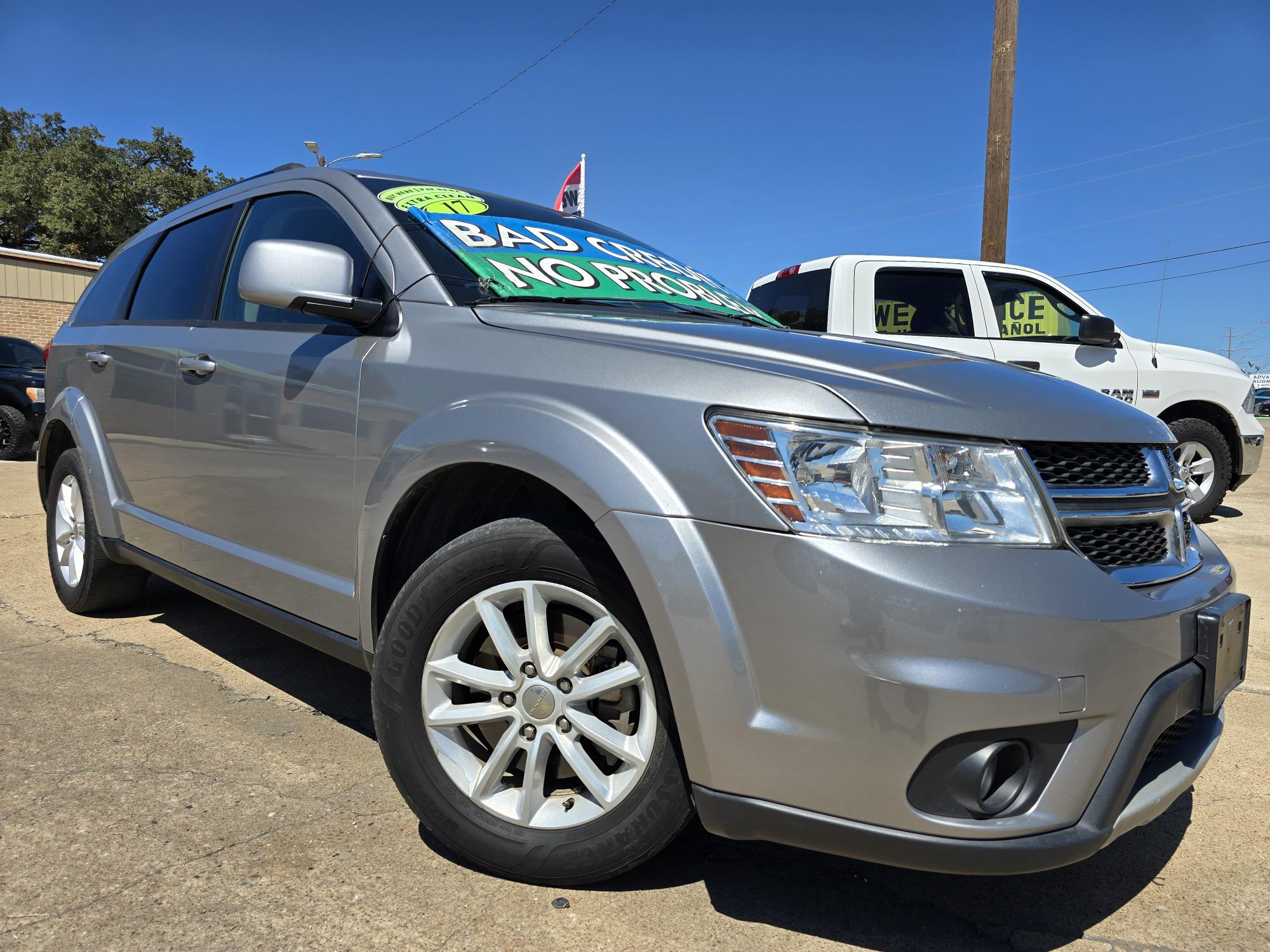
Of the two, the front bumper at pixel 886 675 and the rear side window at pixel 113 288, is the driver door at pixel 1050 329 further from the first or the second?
the front bumper at pixel 886 675

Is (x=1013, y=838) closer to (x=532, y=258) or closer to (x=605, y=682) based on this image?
(x=605, y=682)

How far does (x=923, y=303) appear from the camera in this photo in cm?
704

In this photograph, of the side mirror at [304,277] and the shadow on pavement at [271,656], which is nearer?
the side mirror at [304,277]

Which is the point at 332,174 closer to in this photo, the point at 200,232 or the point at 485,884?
the point at 200,232

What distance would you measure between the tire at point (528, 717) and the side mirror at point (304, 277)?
73 cm

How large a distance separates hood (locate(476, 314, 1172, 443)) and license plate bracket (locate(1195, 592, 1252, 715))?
37 cm

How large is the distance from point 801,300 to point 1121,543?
582cm

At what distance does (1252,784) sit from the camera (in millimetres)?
2641

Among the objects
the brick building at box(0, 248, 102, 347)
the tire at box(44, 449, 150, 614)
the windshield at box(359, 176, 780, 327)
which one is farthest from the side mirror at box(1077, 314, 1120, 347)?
the brick building at box(0, 248, 102, 347)

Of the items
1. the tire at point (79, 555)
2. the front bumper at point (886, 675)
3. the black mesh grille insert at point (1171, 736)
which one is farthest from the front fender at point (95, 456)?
the black mesh grille insert at point (1171, 736)

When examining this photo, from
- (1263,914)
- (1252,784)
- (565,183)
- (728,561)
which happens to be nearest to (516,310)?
(728,561)

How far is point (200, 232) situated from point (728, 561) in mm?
2741

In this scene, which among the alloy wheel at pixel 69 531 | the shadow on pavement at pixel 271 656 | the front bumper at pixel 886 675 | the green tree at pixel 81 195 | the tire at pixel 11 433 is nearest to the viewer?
the front bumper at pixel 886 675

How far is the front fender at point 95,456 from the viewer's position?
354cm
